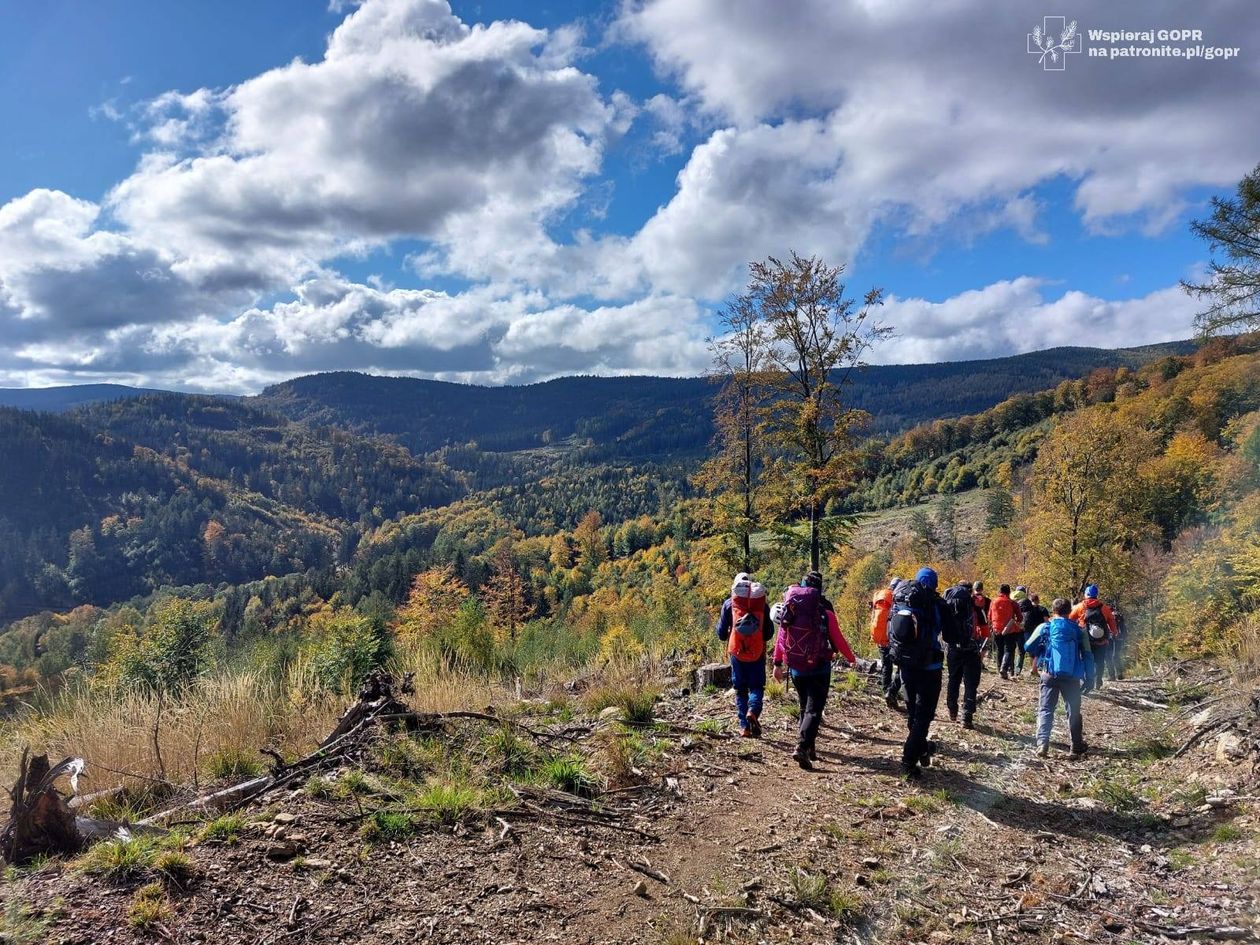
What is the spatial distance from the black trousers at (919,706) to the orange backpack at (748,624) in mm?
1553

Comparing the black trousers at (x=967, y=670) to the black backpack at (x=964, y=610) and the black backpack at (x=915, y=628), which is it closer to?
the black backpack at (x=964, y=610)

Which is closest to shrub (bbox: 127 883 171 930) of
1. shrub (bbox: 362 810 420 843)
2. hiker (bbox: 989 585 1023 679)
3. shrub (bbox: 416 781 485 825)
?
shrub (bbox: 362 810 420 843)

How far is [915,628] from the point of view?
6.44 meters

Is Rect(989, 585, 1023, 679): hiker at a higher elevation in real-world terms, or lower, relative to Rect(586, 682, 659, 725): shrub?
lower

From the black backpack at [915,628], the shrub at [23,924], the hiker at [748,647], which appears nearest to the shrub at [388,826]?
the shrub at [23,924]

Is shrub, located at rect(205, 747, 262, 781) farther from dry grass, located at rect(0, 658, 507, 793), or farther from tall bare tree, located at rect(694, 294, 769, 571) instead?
tall bare tree, located at rect(694, 294, 769, 571)

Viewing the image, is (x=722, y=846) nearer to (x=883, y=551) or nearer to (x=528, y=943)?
(x=528, y=943)

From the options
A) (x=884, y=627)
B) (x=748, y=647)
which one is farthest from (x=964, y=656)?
(x=748, y=647)

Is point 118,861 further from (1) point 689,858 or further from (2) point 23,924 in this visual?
(1) point 689,858

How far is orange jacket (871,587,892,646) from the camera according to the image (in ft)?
29.3

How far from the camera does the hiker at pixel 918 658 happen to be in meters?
6.39

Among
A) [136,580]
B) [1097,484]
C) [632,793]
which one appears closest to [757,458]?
[632,793]

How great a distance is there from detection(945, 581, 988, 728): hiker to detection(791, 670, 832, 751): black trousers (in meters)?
2.71

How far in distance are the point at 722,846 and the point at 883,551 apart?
86699mm
